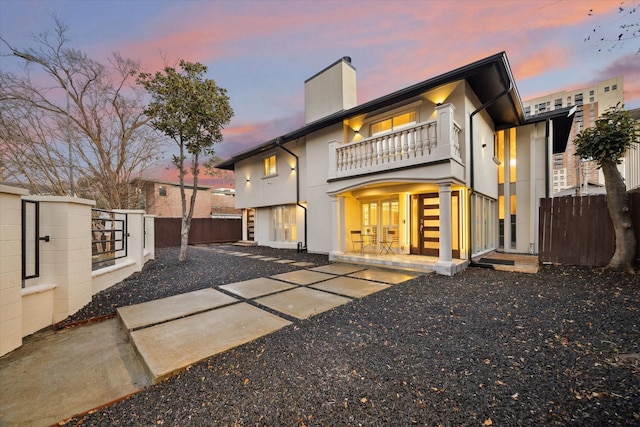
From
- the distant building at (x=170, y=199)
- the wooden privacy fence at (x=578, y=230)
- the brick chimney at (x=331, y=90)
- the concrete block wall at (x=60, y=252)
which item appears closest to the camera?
the concrete block wall at (x=60, y=252)

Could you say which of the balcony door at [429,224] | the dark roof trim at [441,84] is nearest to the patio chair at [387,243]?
the balcony door at [429,224]

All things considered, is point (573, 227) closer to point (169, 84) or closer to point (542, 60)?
point (542, 60)

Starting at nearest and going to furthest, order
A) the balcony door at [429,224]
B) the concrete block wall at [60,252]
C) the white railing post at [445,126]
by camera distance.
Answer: the concrete block wall at [60,252], the white railing post at [445,126], the balcony door at [429,224]

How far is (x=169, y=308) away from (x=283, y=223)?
29.7 ft

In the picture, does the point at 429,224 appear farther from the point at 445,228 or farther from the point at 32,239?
the point at 32,239

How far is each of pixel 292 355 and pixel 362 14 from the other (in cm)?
966

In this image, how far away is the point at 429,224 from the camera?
8000 millimetres

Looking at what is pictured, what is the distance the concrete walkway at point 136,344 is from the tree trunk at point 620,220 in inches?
207

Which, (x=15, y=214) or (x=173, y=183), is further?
(x=173, y=183)

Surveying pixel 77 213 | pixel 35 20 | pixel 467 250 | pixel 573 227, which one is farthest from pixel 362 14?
pixel 35 20

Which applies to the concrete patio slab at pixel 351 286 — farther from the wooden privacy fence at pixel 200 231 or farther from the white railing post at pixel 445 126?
the wooden privacy fence at pixel 200 231

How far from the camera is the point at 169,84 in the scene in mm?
7930

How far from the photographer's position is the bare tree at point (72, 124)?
789 cm

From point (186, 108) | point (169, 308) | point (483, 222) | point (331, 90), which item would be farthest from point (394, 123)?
point (169, 308)
